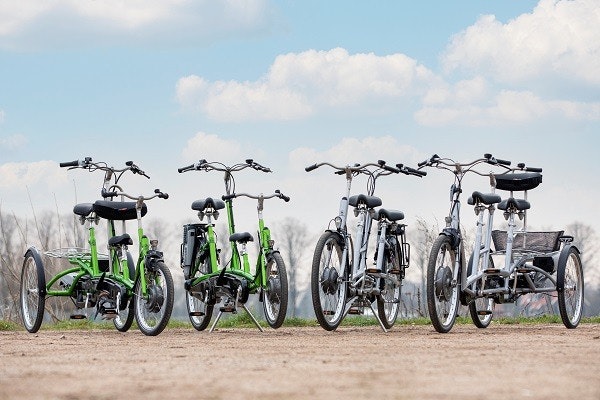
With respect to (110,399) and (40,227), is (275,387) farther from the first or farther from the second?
(40,227)

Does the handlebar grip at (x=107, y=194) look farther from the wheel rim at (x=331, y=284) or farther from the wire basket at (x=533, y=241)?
the wire basket at (x=533, y=241)

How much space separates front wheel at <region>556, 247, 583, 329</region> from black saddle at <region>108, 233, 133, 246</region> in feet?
14.2

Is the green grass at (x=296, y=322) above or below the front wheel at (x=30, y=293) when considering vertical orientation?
below

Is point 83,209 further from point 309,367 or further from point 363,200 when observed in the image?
point 309,367

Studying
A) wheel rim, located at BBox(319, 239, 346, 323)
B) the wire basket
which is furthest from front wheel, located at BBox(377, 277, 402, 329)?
the wire basket

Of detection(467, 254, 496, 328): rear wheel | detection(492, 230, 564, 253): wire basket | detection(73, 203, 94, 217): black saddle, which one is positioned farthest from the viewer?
detection(73, 203, 94, 217): black saddle

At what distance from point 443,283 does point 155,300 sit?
8.77ft

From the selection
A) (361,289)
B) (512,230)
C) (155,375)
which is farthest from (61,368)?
(512,230)

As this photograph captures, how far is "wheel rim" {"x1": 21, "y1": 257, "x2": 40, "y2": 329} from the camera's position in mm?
12531

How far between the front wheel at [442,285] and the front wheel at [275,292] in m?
1.44

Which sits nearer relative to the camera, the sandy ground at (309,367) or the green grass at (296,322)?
the sandy ground at (309,367)

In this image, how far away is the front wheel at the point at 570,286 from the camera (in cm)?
1127

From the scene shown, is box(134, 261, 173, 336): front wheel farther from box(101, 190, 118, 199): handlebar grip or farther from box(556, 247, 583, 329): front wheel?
box(556, 247, 583, 329): front wheel

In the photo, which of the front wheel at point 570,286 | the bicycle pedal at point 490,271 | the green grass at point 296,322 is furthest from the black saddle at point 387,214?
the green grass at point 296,322
